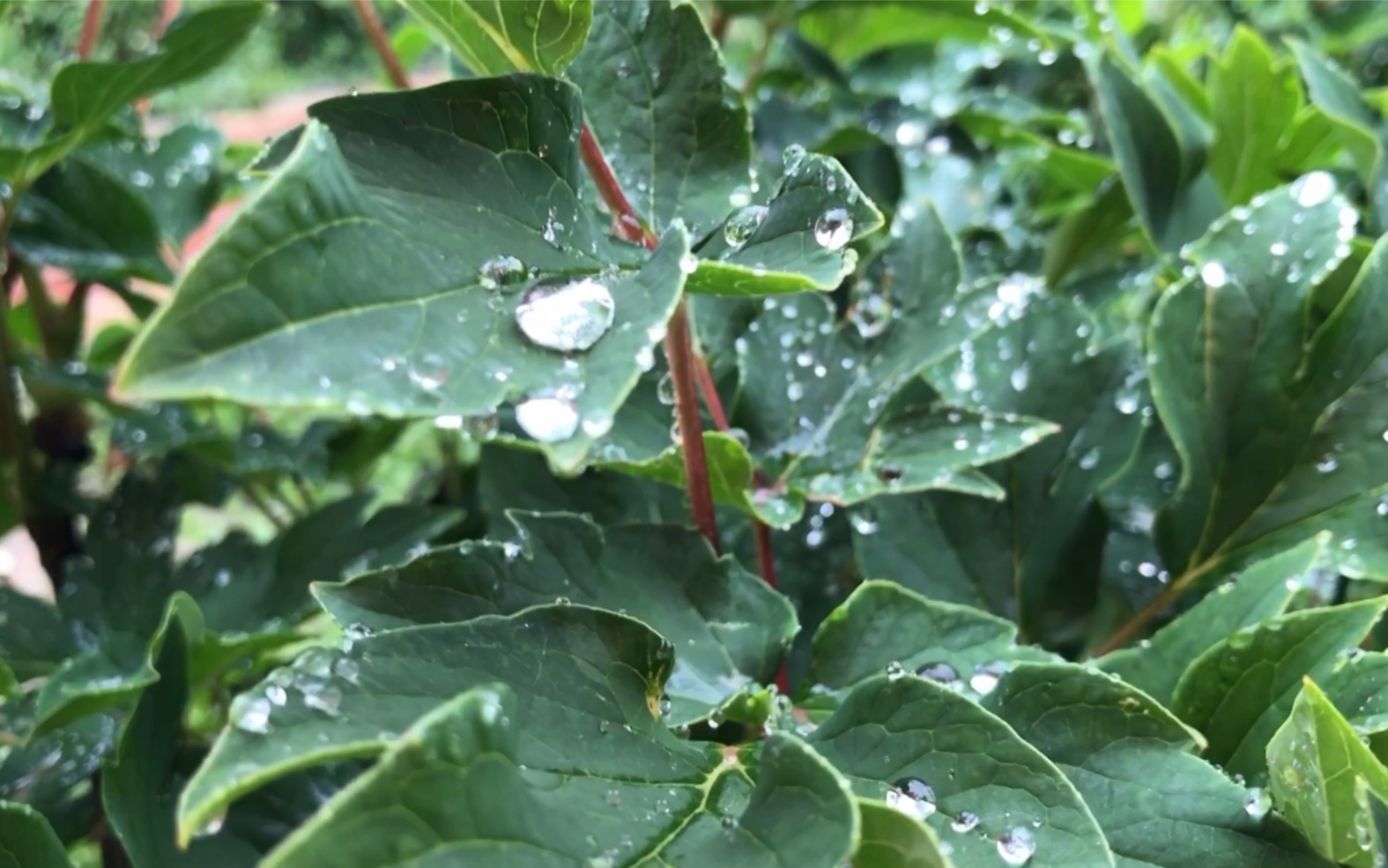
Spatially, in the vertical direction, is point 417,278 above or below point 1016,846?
above

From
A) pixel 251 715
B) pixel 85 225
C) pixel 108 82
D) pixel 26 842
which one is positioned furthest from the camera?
pixel 85 225

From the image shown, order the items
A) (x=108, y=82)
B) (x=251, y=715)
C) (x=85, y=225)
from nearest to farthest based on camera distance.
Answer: (x=251, y=715) → (x=108, y=82) → (x=85, y=225)

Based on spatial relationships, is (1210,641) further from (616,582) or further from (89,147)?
(89,147)

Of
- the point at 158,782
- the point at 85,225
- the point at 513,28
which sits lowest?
the point at 158,782

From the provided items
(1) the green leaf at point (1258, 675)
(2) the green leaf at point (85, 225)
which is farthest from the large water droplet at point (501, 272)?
(2) the green leaf at point (85, 225)

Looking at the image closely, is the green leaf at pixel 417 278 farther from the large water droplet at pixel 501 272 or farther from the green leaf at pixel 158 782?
the green leaf at pixel 158 782

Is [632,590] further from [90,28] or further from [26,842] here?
[90,28]

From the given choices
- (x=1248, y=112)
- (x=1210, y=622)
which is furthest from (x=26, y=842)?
(x=1248, y=112)
